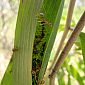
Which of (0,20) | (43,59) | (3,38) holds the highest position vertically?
(43,59)

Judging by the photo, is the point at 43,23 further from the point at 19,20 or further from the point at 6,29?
the point at 6,29

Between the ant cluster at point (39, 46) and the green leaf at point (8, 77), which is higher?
the ant cluster at point (39, 46)

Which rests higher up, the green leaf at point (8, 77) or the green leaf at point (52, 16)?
the green leaf at point (52, 16)

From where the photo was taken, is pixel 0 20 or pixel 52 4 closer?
pixel 52 4

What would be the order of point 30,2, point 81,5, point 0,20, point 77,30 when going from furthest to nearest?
point 81,5, point 0,20, point 77,30, point 30,2

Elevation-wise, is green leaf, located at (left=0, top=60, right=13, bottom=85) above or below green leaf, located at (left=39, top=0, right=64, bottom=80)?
below

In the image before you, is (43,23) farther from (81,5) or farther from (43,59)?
(81,5)

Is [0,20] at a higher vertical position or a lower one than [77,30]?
lower

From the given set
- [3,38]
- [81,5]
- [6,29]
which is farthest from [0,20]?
[81,5]

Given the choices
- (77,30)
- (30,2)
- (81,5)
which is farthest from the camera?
(81,5)

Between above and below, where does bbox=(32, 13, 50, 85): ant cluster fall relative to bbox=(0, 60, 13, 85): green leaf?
above
